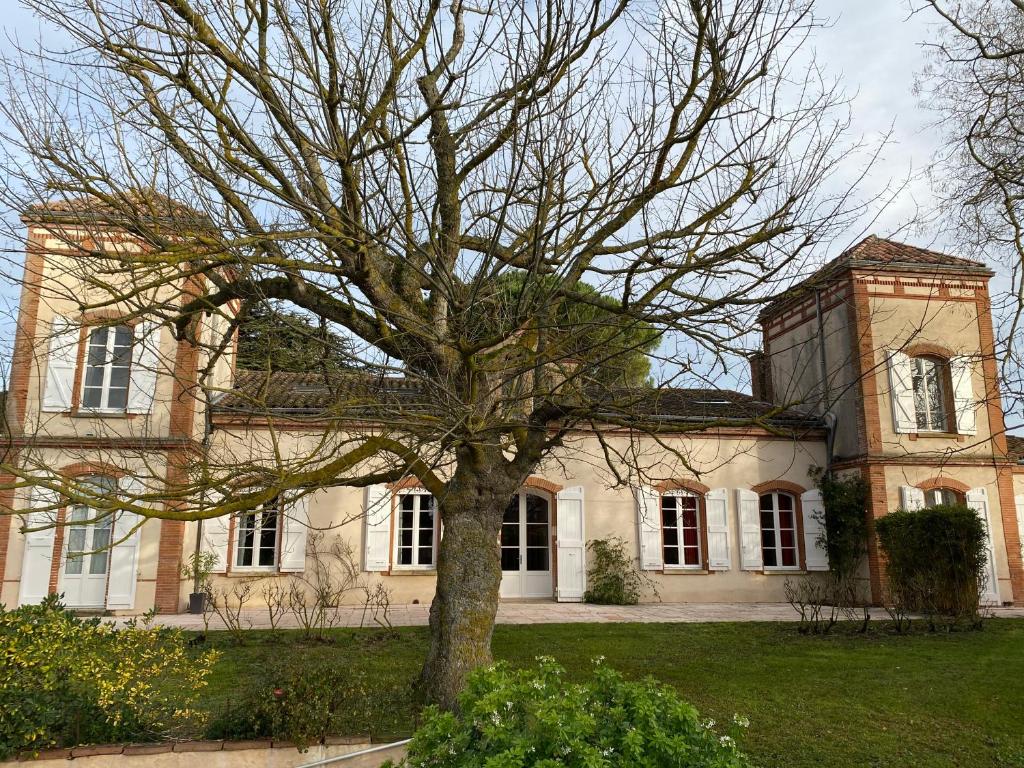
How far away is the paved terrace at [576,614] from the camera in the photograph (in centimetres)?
1023

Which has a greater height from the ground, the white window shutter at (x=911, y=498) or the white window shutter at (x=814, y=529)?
the white window shutter at (x=911, y=498)

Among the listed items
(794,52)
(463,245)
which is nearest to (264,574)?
(463,245)

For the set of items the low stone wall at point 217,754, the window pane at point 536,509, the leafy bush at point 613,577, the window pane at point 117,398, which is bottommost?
the low stone wall at point 217,754

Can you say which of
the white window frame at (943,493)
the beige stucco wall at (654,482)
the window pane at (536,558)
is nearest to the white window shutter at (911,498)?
the white window frame at (943,493)

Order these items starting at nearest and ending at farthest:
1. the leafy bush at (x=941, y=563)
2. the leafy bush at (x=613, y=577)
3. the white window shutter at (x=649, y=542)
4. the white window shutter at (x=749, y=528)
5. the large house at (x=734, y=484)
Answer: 1. the leafy bush at (x=941, y=563)
2. the large house at (x=734, y=484)
3. the leafy bush at (x=613, y=577)
4. the white window shutter at (x=649, y=542)
5. the white window shutter at (x=749, y=528)

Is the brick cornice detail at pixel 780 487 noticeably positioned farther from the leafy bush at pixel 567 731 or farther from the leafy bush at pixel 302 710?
the leafy bush at pixel 567 731

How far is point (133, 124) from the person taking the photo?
15.3ft

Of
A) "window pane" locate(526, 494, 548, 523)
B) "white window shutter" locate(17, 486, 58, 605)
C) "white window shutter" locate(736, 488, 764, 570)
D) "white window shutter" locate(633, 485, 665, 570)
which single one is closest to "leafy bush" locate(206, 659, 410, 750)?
"white window shutter" locate(17, 486, 58, 605)

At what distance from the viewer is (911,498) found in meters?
13.1

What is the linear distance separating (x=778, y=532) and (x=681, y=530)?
2.03 meters

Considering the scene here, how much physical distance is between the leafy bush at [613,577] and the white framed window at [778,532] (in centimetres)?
266

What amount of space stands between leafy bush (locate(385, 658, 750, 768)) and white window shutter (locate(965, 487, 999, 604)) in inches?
504

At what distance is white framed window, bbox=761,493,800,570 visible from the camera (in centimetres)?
1391

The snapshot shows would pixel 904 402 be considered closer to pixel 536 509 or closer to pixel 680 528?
pixel 680 528
